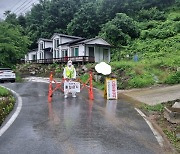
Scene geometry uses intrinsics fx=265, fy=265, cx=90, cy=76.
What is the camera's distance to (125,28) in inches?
1645

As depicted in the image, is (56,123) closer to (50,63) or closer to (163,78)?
(163,78)

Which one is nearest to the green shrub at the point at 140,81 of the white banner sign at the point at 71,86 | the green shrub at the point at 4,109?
the white banner sign at the point at 71,86

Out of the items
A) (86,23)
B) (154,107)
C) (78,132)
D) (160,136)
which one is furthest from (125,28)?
(78,132)

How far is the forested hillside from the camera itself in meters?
20.6

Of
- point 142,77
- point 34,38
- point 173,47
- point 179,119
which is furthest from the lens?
point 34,38

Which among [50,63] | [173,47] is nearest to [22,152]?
[173,47]

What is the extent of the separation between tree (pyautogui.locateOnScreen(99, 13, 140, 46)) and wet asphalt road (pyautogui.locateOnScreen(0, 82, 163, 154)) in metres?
31.3

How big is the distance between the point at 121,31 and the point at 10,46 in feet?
58.8

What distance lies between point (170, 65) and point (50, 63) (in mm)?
24905

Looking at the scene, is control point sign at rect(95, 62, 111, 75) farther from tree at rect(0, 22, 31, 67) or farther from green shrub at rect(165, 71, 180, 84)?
tree at rect(0, 22, 31, 67)

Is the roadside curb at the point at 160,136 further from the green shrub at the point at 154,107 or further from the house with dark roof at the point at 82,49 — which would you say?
the house with dark roof at the point at 82,49

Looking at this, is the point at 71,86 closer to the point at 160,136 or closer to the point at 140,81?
the point at 140,81

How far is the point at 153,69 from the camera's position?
19594 mm

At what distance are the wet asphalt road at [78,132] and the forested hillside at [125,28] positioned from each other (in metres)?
8.35
